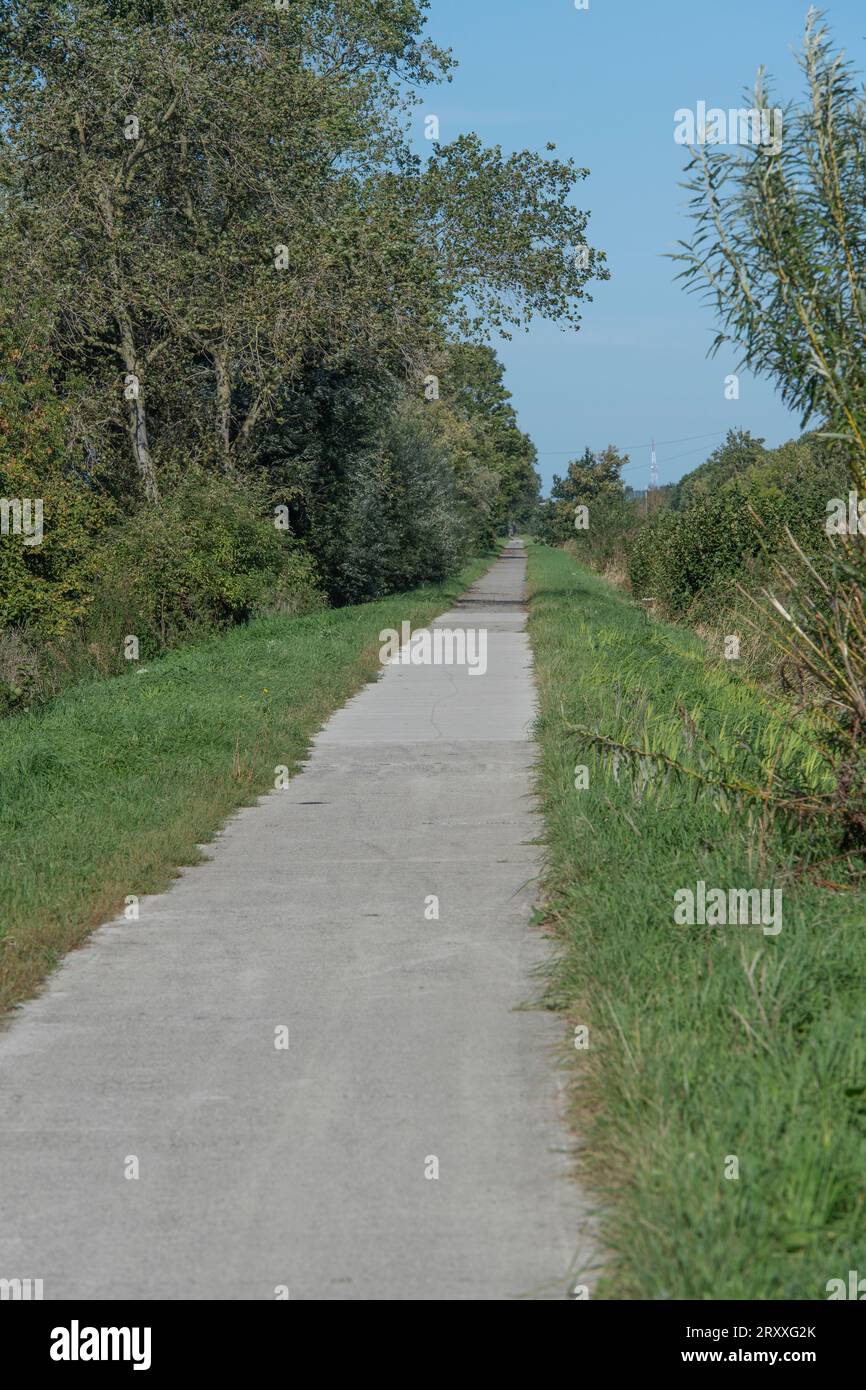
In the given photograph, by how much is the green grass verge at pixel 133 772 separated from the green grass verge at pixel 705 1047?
2.26m

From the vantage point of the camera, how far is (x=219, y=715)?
43.6 ft

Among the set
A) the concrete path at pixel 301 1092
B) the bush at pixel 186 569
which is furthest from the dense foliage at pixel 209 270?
the concrete path at pixel 301 1092

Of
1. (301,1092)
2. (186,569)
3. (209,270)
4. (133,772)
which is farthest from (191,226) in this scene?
(301,1092)

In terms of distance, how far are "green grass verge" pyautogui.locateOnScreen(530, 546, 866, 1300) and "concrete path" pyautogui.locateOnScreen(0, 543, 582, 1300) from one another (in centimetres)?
21

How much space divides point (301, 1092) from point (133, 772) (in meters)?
6.28

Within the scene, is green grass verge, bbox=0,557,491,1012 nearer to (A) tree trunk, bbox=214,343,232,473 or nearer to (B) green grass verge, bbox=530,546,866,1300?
(B) green grass verge, bbox=530,546,866,1300

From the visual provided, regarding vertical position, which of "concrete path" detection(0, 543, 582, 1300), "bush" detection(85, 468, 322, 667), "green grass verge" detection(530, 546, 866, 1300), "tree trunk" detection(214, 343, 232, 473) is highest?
"tree trunk" detection(214, 343, 232, 473)

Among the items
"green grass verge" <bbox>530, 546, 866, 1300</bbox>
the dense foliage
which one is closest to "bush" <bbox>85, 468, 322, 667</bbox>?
the dense foliage

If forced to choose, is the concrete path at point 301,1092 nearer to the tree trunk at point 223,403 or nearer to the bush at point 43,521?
the bush at point 43,521

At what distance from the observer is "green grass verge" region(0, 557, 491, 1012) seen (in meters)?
7.40

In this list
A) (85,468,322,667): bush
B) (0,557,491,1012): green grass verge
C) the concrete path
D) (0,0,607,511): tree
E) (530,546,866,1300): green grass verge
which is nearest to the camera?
(530,546,866,1300): green grass verge

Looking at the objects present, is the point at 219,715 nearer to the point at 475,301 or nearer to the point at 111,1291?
the point at 111,1291
